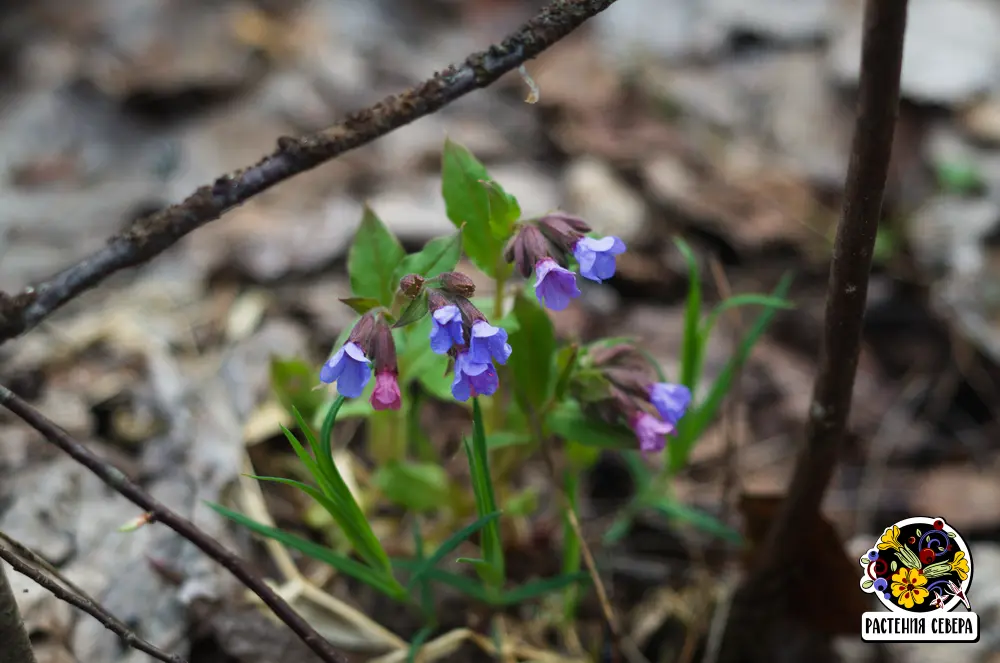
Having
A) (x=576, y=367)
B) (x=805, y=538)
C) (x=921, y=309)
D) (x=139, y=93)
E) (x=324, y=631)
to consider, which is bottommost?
(x=921, y=309)

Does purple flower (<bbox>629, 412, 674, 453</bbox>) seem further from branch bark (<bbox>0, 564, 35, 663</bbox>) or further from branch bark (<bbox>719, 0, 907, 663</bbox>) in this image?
branch bark (<bbox>0, 564, 35, 663</bbox>)

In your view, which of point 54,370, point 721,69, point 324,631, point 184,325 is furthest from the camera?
point 721,69

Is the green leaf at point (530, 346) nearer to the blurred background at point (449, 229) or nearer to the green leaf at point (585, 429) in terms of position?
the green leaf at point (585, 429)

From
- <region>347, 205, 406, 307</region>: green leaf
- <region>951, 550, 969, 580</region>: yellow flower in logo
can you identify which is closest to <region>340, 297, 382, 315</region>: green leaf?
<region>347, 205, 406, 307</region>: green leaf

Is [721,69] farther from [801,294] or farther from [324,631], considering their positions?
[324,631]

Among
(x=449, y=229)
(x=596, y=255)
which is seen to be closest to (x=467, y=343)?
(x=596, y=255)

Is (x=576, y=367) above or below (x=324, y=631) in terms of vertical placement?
above

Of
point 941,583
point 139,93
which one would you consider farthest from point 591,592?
point 139,93
